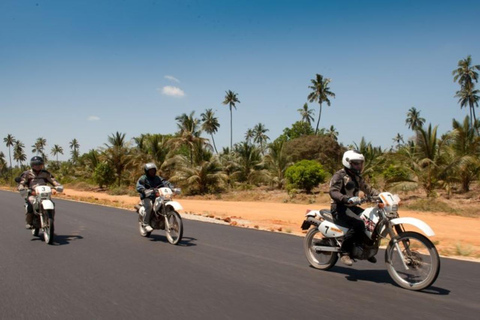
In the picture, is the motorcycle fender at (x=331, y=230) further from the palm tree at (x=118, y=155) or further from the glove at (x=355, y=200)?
the palm tree at (x=118, y=155)

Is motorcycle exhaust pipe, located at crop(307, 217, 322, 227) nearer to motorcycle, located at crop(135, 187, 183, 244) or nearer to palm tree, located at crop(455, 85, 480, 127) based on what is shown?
motorcycle, located at crop(135, 187, 183, 244)

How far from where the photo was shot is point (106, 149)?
1827 inches

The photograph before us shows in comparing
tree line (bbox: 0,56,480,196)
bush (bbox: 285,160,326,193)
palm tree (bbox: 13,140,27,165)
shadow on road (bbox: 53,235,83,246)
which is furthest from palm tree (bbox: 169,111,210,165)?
palm tree (bbox: 13,140,27,165)

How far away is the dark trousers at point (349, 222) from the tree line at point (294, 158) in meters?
15.6

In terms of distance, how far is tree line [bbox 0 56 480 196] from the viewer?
68.8ft

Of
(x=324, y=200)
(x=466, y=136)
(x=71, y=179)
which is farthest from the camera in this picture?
(x=71, y=179)

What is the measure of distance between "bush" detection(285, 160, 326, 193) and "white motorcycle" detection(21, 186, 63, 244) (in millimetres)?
21793

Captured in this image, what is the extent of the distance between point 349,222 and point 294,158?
148ft

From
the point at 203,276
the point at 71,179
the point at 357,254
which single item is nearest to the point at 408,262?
the point at 357,254

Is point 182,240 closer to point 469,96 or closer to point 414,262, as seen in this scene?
point 414,262

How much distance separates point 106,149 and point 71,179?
2696cm

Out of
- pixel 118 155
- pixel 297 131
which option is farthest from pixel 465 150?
pixel 297 131

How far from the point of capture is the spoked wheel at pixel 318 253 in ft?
21.4

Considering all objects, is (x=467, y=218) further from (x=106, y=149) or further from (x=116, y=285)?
(x=106, y=149)
